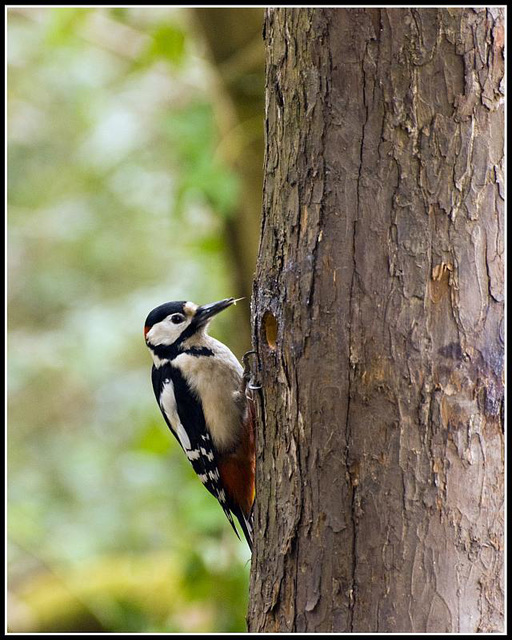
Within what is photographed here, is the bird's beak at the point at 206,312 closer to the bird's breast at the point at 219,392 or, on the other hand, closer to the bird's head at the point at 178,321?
the bird's head at the point at 178,321

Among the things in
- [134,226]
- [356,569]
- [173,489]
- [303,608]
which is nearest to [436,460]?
[356,569]

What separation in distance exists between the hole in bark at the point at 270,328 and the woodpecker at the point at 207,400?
0.93 m

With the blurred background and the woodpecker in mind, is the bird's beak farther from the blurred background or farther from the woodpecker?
the blurred background

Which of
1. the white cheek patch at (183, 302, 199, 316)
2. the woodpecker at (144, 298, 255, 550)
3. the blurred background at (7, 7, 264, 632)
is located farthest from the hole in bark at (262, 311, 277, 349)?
the blurred background at (7, 7, 264, 632)

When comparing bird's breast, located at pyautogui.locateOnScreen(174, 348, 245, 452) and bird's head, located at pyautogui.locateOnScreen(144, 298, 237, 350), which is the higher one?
bird's head, located at pyautogui.locateOnScreen(144, 298, 237, 350)

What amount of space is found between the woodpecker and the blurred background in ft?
3.16

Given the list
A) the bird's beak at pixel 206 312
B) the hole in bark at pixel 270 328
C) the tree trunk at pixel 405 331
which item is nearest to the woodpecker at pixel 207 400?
the bird's beak at pixel 206 312

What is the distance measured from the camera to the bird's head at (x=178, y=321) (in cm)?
305

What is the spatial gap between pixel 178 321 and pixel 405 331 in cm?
148

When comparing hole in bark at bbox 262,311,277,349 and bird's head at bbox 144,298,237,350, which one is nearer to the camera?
hole in bark at bbox 262,311,277,349

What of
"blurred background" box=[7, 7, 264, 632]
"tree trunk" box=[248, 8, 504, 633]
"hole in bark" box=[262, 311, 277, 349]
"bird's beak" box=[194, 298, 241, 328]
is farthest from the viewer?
"blurred background" box=[7, 7, 264, 632]

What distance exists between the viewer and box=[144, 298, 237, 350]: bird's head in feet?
10.0

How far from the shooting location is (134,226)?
6688 mm

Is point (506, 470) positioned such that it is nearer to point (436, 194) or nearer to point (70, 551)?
point (436, 194)
